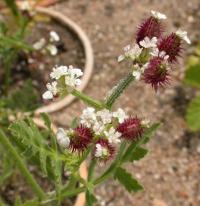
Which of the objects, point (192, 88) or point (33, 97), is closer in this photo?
point (33, 97)

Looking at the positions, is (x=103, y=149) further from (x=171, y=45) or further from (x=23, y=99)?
(x=23, y=99)

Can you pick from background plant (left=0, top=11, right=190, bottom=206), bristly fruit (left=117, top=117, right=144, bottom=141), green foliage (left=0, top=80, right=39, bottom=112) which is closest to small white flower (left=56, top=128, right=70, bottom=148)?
background plant (left=0, top=11, right=190, bottom=206)

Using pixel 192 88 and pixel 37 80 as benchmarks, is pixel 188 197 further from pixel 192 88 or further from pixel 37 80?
pixel 37 80

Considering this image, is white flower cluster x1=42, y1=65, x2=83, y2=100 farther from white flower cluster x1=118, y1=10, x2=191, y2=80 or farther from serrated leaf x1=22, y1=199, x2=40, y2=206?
serrated leaf x1=22, y1=199, x2=40, y2=206

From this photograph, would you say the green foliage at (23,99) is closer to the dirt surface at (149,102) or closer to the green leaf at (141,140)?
the dirt surface at (149,102)

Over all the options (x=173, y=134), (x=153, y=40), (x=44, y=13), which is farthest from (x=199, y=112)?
(x=153, y=40)

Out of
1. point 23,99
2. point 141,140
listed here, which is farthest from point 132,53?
point 23,99

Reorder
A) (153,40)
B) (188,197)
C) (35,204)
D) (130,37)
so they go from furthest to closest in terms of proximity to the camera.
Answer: (130,37) → (188,197) → (35,204) → (153,40)
